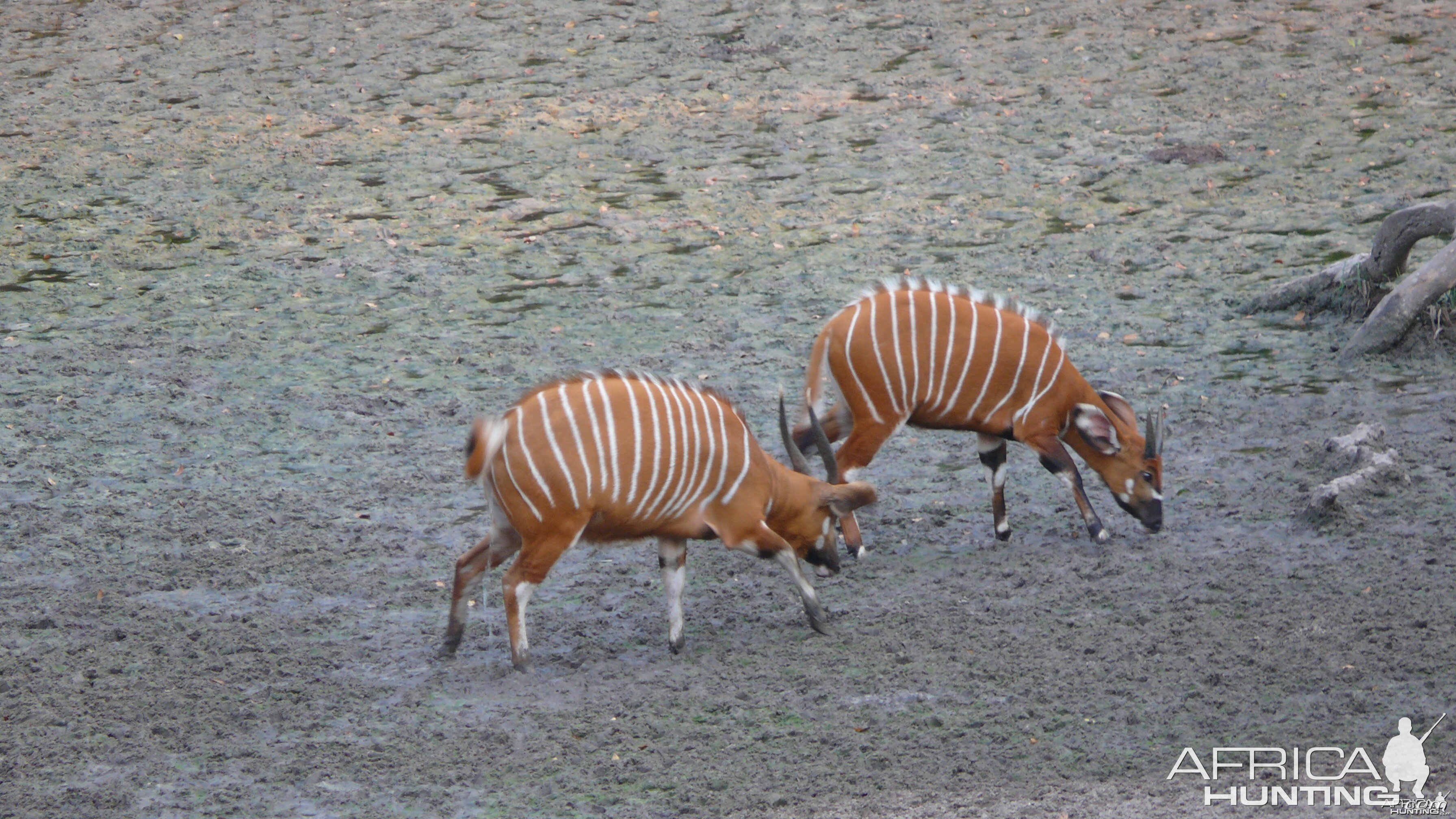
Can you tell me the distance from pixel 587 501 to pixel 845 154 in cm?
699

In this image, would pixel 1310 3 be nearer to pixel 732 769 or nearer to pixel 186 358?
pixel 186 358

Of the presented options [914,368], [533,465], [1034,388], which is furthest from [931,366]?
[533,465]

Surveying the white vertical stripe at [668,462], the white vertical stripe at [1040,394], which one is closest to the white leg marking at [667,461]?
the white vertical stripe at [668,462]

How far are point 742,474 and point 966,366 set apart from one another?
1.31 m

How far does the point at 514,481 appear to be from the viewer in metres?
5.59

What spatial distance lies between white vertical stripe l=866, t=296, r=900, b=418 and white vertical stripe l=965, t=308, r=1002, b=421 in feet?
1.07

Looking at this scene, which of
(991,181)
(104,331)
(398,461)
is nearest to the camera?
(398,461)

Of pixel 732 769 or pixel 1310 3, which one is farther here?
pixel 1310 3

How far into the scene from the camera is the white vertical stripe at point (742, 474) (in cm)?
595

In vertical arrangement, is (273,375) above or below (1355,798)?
below

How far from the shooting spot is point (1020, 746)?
5195 millimetres

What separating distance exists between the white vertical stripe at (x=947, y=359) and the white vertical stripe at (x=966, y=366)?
0.02 meters

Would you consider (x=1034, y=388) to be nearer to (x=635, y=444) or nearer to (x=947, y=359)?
(x=947, y=359)

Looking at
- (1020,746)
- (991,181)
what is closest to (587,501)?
(1020,746)
